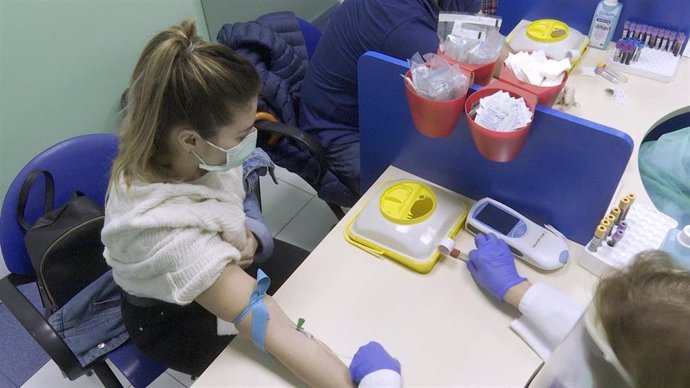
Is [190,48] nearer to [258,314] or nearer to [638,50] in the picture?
[258,314]

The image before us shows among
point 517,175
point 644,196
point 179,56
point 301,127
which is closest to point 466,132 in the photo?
point 517,175

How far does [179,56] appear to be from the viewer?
906mm

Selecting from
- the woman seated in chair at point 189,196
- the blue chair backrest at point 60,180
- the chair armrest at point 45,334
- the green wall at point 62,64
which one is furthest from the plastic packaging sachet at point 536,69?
the green wall at point 62,64

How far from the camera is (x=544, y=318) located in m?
0.98

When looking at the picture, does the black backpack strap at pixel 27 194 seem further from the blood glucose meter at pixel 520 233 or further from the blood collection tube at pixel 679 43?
the blood collection tube at pixel 679 43

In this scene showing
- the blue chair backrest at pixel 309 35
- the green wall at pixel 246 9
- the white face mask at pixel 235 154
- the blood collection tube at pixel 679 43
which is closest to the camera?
the white face mask at pixel 235 154

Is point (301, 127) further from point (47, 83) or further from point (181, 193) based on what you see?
point (47, 83)

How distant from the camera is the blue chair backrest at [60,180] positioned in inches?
47.9

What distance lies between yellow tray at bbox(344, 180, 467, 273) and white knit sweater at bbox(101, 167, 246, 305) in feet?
1.03

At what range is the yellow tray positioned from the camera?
1.12 m

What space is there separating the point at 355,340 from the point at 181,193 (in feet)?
1.48

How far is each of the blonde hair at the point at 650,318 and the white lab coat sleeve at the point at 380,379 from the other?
1.25ft

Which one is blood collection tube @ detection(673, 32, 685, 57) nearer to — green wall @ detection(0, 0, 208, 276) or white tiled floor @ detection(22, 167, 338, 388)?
white tiled floor @ detection(22, 167, 338, 388)

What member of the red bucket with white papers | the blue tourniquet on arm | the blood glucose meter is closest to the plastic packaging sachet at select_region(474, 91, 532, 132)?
the red bucket with white papers
